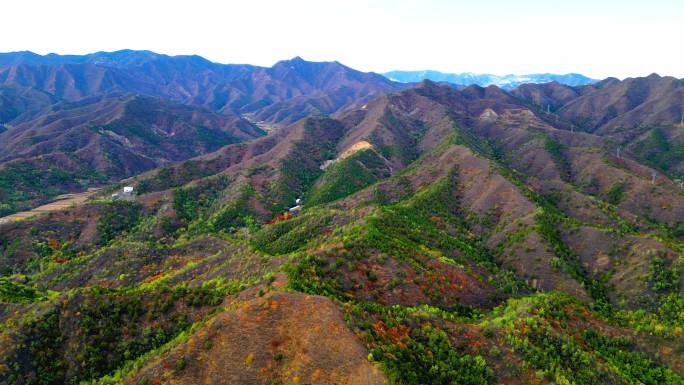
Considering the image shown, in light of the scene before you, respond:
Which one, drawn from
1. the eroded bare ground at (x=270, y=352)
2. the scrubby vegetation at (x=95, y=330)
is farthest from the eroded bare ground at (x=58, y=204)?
the eroded bare ground at (x=270, y=352)

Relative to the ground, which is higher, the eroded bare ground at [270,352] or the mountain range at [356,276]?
the eroded bare ground at [270,352]

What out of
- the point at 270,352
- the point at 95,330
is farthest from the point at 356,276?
the point at 95,330

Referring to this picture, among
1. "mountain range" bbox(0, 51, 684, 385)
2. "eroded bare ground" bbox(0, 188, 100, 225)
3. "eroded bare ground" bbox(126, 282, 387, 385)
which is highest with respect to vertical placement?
"eroded bare ground" bbox(126, 282, 387, 385)

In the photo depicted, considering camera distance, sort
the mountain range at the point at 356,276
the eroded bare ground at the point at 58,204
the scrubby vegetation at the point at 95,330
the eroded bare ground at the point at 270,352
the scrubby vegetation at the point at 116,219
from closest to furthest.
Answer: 1. the eroded bare ground at the point at 270,352
2. the mountain range at the point at 356,276
3. the scrubby vegetation at the point at 95,330
4. the scrubby vegetation at the point at 116,219
5. the eroded bare ground at the point at 58,204

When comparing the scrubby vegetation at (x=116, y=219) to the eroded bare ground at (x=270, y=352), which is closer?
the eroded bare ground at (x=270, y=352)

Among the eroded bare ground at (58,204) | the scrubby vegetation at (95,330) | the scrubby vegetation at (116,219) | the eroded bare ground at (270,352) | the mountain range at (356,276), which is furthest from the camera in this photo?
the eroded bare ground at (58,204)

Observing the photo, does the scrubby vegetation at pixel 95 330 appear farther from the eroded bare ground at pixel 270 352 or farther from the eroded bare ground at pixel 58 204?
the eroded bare ground at pixel 58 204

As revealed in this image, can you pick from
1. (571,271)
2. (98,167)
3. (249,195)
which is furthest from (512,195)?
(98,167)

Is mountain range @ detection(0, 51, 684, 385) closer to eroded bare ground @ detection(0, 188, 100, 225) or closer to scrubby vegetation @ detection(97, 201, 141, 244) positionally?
scrubby vegetation @ detection(97, 201, 141, 244)

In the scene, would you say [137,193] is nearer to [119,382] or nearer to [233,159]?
[233,159]

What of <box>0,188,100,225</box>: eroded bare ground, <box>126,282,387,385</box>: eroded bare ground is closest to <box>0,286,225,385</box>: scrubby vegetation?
<box>126,282,387,385</box>: eroded bare ground

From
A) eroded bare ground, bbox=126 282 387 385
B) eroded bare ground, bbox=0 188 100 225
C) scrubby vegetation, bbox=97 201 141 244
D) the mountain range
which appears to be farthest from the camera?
eroded bare ground, bbox=0 188 100 225

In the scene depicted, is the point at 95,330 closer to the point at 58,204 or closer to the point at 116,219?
the point at 116,219
